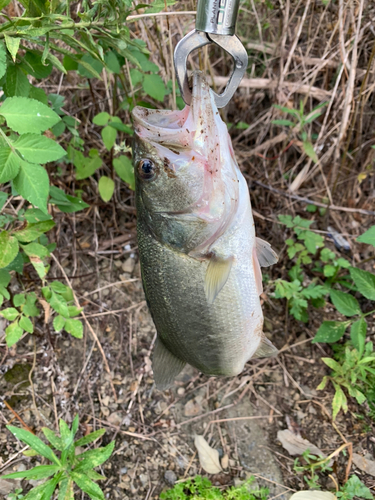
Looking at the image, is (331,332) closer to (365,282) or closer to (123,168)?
(365,282)

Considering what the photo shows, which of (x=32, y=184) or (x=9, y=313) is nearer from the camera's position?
(x=32, y=184)

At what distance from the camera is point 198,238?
→ 5.23 feet

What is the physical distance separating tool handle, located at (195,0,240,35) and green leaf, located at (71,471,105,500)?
85.5 inches

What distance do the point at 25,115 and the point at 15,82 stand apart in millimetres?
388

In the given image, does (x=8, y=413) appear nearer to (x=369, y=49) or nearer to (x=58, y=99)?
(x=58, y=99)

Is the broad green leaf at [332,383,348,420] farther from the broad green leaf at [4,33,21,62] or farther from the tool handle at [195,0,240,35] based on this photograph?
the broad green leaf at [4,33,21,62]

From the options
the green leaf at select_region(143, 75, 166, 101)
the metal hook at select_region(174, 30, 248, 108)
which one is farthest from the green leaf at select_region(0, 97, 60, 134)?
the green leaf at select_region(143, 75, 166, 101)

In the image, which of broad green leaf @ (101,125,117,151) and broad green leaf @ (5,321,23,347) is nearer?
broad green leaf @ (5,321,23,347)

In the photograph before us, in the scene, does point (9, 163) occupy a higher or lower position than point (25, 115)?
lower

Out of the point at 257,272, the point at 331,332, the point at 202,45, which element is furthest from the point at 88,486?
the point at 202,45

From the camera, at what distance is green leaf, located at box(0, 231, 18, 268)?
1.61 meters

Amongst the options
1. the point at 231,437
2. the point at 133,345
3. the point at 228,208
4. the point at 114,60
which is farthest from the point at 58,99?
the point at 231,437

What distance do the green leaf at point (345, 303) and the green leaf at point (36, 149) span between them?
6.55ft

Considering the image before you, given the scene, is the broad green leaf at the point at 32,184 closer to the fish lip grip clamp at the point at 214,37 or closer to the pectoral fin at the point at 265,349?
the fish lip grip clamp at the point at 214,37
